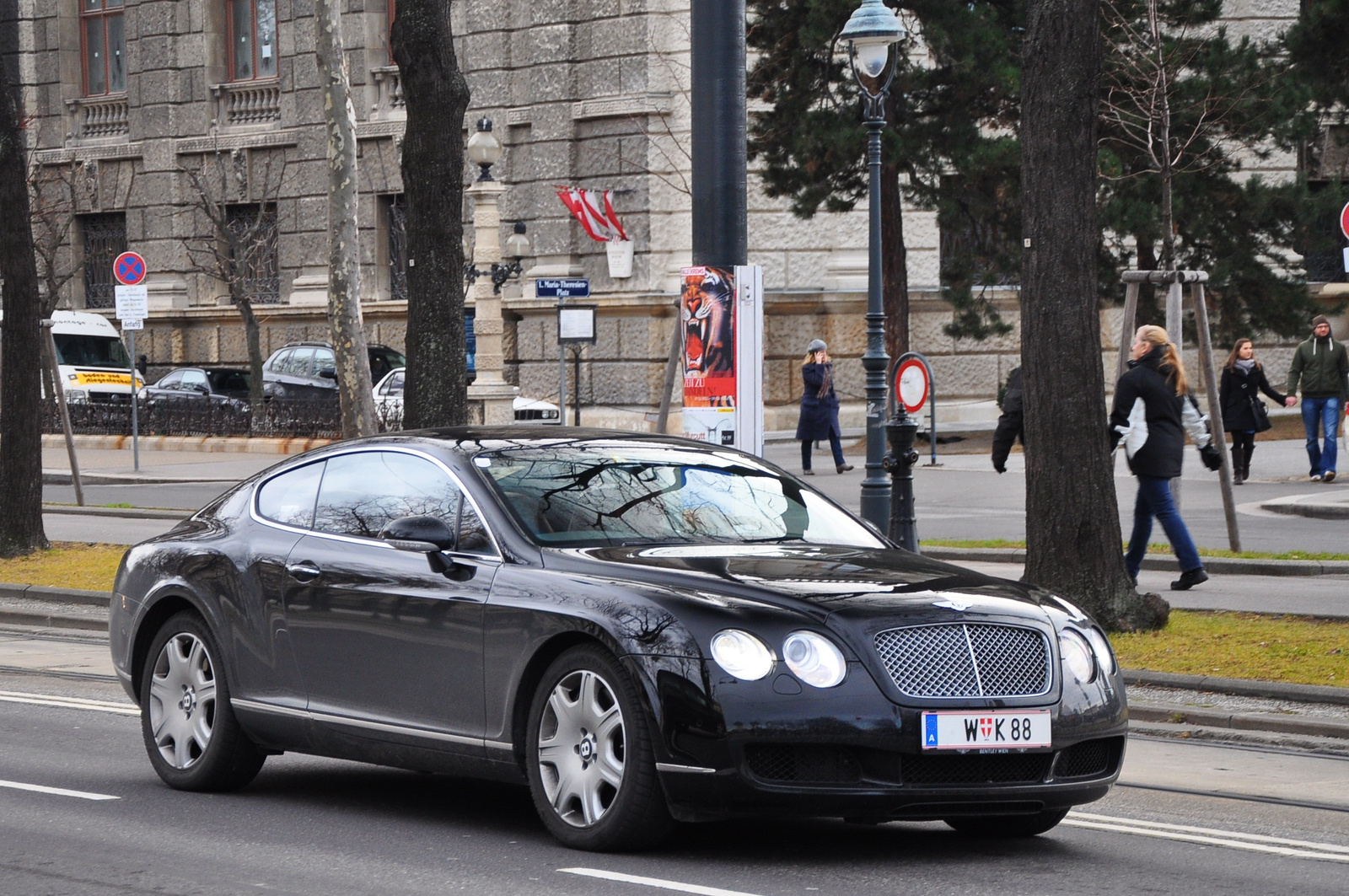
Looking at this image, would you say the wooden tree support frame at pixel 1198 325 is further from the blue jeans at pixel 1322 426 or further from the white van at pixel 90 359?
the white van at pixel 90 359

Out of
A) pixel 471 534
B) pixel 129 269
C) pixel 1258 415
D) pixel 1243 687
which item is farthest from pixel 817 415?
pixel 471 534

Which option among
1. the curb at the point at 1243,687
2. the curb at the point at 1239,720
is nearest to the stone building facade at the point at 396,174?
the curb at the point at 1243,687

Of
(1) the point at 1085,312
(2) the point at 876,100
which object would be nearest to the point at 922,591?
(1) the point at 1085,312

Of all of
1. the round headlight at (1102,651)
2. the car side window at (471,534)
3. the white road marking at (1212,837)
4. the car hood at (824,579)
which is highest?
the car side window at (471,534)

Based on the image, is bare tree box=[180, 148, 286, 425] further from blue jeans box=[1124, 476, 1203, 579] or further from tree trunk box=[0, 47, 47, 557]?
blue jeans box=[1124, 476, 1203, 579]

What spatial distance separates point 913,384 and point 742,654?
13.4 metres

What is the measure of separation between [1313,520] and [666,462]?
14.0 meters

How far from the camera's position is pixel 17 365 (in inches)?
723

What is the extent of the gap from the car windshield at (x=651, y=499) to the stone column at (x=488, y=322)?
21.2 metres

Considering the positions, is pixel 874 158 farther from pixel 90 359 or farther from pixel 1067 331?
pixel 90 359

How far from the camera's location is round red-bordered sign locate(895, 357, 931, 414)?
19438 mm

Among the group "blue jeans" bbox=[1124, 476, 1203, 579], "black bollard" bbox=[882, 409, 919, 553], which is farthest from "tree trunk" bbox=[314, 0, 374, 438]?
"blue jeans" bbox=[1124, 476, 1203, 579]

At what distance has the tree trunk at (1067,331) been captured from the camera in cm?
1169

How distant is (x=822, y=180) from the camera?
31266 millimetres
